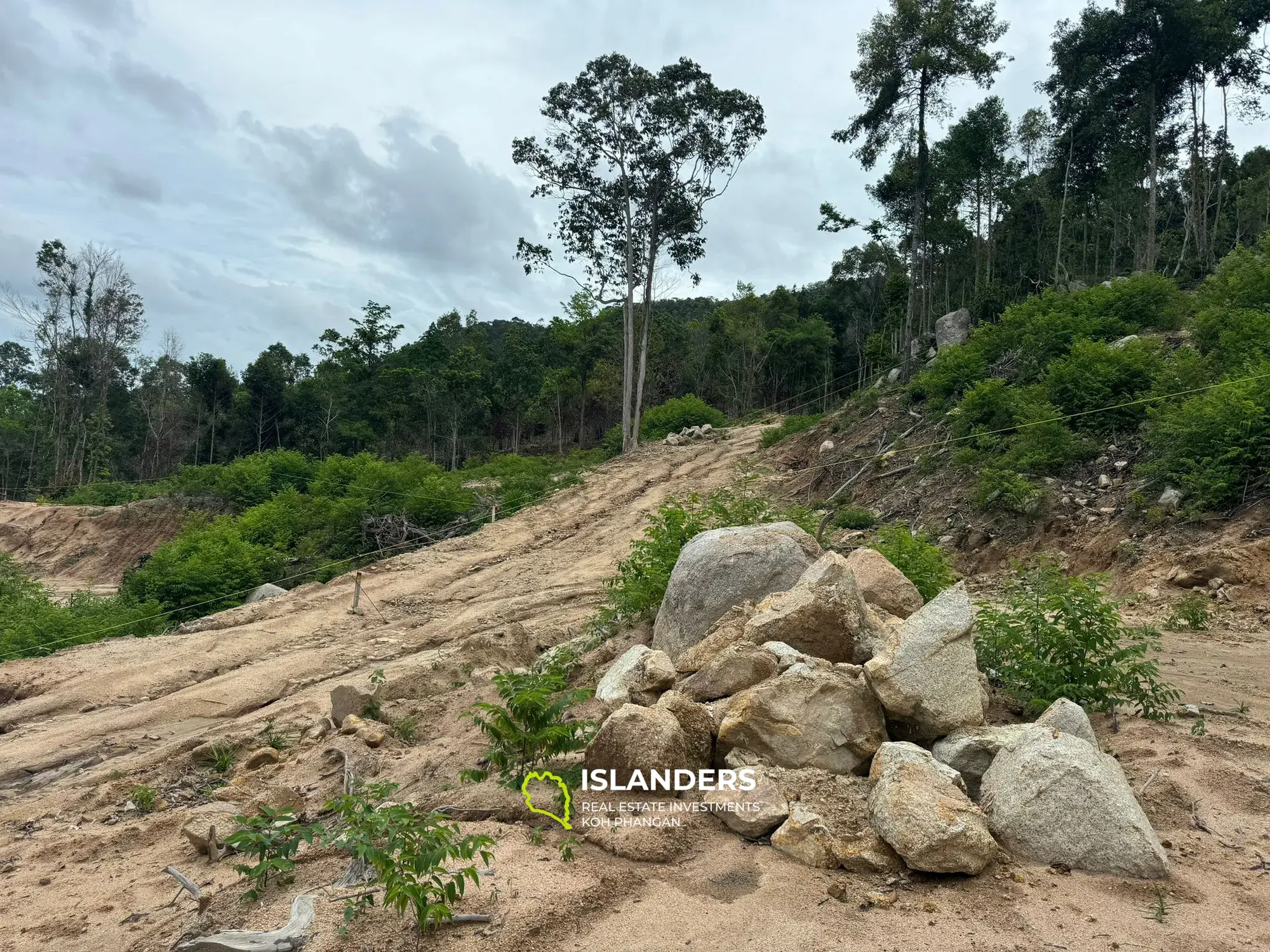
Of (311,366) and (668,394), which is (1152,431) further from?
(311,366)

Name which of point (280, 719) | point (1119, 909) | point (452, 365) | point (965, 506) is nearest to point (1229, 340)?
point (965, 506)

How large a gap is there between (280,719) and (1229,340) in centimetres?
1101

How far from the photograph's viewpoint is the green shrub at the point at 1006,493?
9.48m

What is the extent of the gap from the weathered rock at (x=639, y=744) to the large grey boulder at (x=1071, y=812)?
1.38 metres

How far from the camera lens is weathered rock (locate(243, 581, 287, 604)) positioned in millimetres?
13057

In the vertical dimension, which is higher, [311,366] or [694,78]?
[694,78]

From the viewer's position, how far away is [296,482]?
74.1ft

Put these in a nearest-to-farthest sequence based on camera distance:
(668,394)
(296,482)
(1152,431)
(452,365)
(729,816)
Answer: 1. (729,816)
2. (1152,431)
3. (296,482)
4. (452,365)
5. (668,394)

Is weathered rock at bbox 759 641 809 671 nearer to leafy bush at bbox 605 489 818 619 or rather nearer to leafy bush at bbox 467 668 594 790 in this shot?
leafy bush at bbox 467 668 594 790

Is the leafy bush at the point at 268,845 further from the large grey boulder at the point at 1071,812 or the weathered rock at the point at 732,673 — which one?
the large grey boulder at the point at 1071,812

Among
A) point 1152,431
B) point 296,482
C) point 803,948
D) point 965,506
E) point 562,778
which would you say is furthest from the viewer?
point 296,482

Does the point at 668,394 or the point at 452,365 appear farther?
the point at 668,394

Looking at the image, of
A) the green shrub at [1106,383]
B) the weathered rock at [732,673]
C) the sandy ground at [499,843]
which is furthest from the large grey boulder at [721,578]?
the green shrub at [1106,383]

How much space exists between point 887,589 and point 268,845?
4028mm
